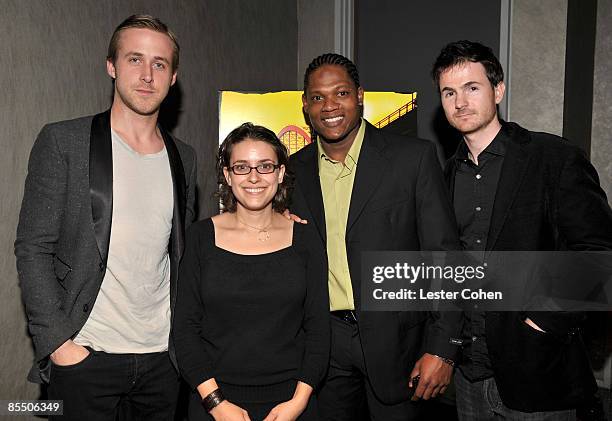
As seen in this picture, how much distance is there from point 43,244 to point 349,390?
51.1 inches

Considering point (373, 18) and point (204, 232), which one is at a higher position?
point (373, 18)

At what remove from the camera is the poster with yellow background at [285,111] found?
3.37m

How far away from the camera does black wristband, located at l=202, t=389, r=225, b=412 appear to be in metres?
1.90

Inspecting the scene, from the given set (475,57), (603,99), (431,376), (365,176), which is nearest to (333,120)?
(365,176)

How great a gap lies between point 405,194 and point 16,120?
67.8 inches

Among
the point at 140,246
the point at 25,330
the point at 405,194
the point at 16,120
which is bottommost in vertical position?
the point at 25,330

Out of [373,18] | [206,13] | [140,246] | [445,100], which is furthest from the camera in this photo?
[373,18]

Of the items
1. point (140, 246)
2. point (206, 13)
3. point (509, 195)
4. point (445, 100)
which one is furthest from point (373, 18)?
point (140, 246)

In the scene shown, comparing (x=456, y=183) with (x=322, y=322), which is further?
(x=456, y=183)

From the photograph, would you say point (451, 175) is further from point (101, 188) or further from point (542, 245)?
point (101, 188)

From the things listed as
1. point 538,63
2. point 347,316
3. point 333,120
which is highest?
point 538,63

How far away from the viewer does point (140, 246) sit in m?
2.08

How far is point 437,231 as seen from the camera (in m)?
2.12

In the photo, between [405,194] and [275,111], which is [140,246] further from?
[275,111]
